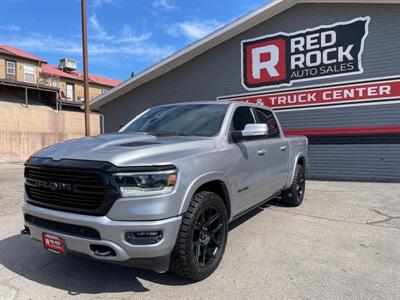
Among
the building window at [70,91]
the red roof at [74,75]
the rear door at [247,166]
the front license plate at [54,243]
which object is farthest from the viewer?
the building window at [70,91]

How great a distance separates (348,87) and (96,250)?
31.3 ft

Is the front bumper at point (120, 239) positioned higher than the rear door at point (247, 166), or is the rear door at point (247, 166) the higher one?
the rear door at point (247, 166)

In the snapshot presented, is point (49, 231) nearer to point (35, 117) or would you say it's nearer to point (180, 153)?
point (180, 153)

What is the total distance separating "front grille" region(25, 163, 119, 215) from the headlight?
8cm

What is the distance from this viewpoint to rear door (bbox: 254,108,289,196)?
5273mm

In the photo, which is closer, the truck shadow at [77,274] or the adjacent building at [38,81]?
the truck shadow at [77,274]

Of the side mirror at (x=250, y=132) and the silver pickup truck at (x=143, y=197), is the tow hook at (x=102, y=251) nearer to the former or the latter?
the silver pickup truck at (x=143, y=197)

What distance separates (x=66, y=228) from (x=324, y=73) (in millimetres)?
9737

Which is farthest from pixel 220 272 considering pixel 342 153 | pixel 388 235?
pixel 342 153

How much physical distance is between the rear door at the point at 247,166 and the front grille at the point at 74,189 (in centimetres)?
160

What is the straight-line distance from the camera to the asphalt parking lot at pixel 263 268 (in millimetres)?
3398

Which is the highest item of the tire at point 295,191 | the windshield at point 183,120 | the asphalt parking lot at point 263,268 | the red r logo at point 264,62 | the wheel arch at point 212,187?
the red r logo at point 264,62

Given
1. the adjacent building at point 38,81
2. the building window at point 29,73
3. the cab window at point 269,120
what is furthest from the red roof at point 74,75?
the cab window at point 269,120

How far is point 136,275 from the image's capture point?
148 inches
